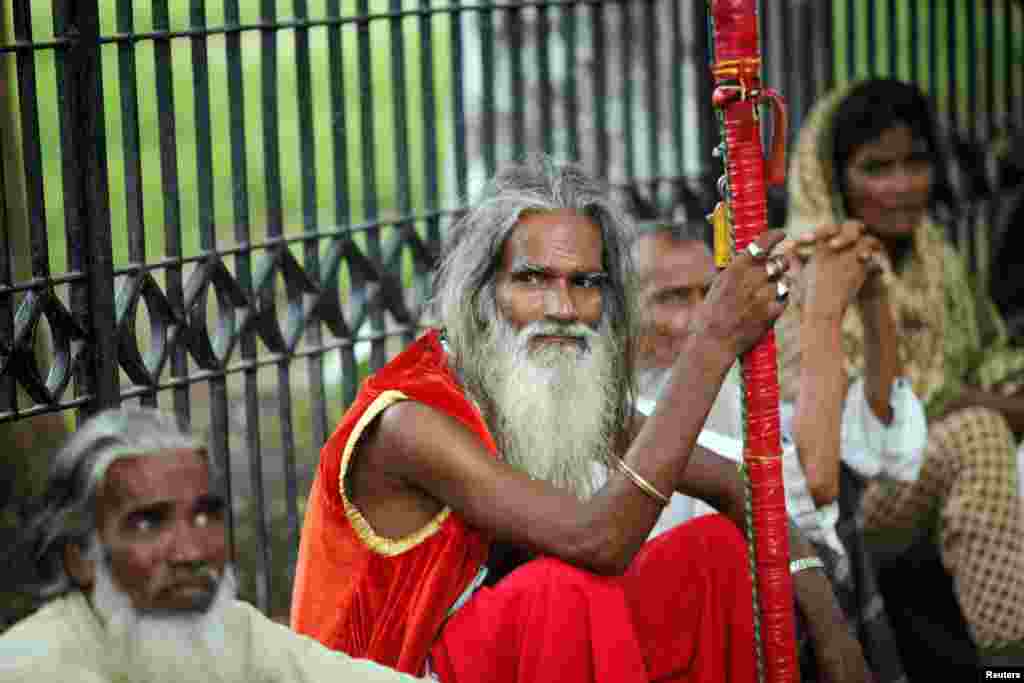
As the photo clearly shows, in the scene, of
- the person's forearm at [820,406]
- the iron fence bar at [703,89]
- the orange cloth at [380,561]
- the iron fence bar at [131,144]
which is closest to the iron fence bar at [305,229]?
the iron fence bar at [131,144]

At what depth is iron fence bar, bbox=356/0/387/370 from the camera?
514 centimetres

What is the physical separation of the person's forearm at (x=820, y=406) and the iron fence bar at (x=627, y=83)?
1.25 m

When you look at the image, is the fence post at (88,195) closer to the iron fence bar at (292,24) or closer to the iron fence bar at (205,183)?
the iron fence bar at (292,24)

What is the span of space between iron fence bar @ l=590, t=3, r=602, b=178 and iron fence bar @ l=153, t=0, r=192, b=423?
77.7 inches

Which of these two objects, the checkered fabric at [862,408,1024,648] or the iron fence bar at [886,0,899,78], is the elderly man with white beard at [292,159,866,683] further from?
the iron fence bar at [886,0,899,78]

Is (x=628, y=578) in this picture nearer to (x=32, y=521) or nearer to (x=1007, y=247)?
(x=32, y=521)

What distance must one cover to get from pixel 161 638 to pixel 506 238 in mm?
1569

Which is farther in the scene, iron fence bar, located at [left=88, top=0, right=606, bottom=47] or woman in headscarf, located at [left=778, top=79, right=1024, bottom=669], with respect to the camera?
woman in headscarf, located at [left=778, top=79, right=1024, bottom=669]

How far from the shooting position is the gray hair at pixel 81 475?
3.04m

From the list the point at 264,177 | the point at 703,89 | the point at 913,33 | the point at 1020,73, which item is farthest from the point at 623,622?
the point at 1020,73

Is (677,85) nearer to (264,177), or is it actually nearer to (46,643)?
(264,177)

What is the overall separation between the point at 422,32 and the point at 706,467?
1692 mm

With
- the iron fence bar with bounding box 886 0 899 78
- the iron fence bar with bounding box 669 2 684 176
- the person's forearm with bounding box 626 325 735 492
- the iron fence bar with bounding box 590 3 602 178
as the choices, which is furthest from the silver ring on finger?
the iron fence bar with bounding box 886 0 899 78

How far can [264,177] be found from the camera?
4.92 m
